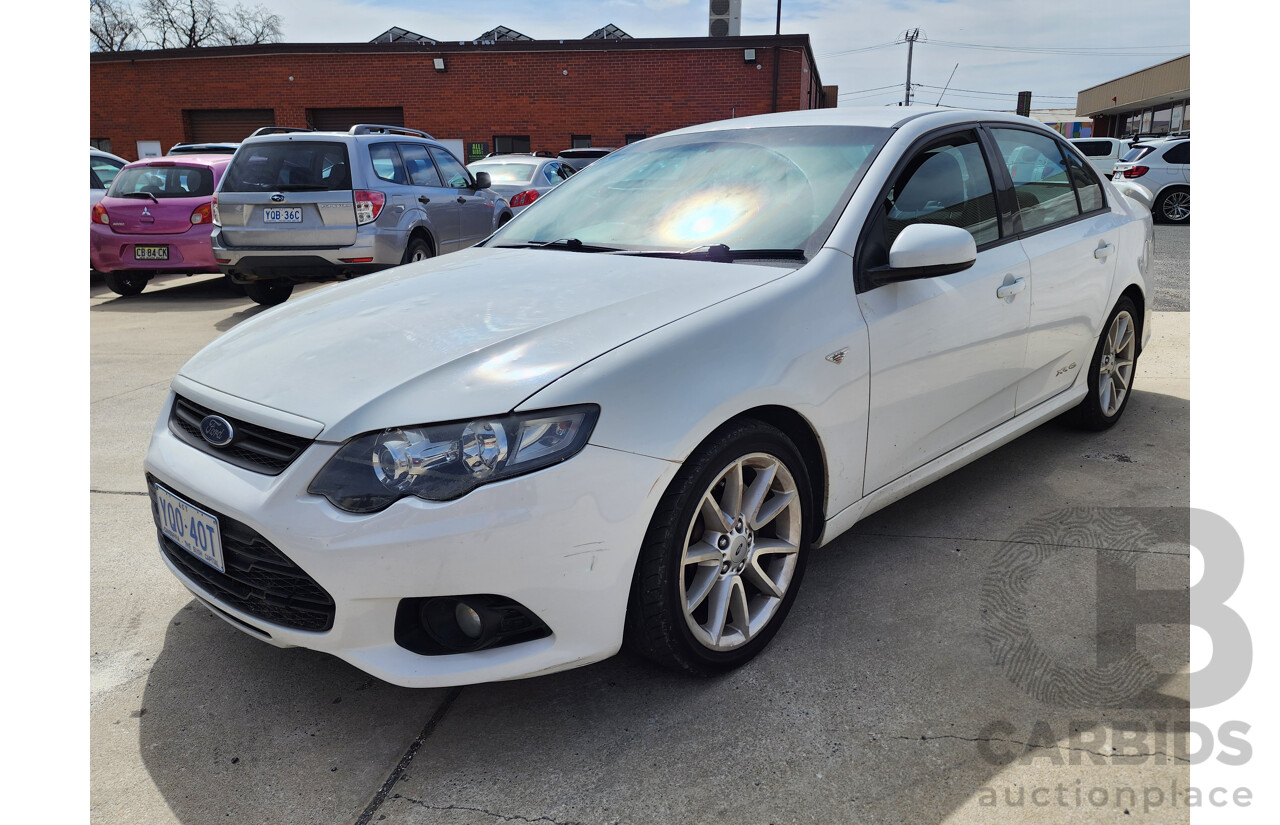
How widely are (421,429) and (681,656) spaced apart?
2.95 feet

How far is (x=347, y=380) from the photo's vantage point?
2158 mm

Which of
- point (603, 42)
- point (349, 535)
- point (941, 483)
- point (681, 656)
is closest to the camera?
point (349, 535)

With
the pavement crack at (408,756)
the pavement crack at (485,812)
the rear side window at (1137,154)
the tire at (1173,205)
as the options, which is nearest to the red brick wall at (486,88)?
the rear side window at (1137,154)

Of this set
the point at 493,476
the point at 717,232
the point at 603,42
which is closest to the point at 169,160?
the point at 717,232

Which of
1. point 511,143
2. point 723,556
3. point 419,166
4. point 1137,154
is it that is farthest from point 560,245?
point 511,143

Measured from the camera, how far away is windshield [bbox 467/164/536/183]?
12562mm

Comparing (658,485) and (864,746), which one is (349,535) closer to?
(658,485)

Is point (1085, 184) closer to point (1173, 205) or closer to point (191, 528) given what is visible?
point (191, 528)

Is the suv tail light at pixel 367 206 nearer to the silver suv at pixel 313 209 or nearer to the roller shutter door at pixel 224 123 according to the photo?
the silver suv at pixel 313 209

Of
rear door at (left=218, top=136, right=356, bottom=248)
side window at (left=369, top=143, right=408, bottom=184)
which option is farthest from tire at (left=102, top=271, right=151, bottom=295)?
side window at (left=369, top=143, right=408, bottom=184)

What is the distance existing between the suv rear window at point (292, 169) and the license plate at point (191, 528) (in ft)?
20.1

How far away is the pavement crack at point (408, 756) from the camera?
1996 millimetres

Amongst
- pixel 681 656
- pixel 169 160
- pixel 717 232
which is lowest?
pixel 681 656

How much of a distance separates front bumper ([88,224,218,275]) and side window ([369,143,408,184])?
7.49 feet
